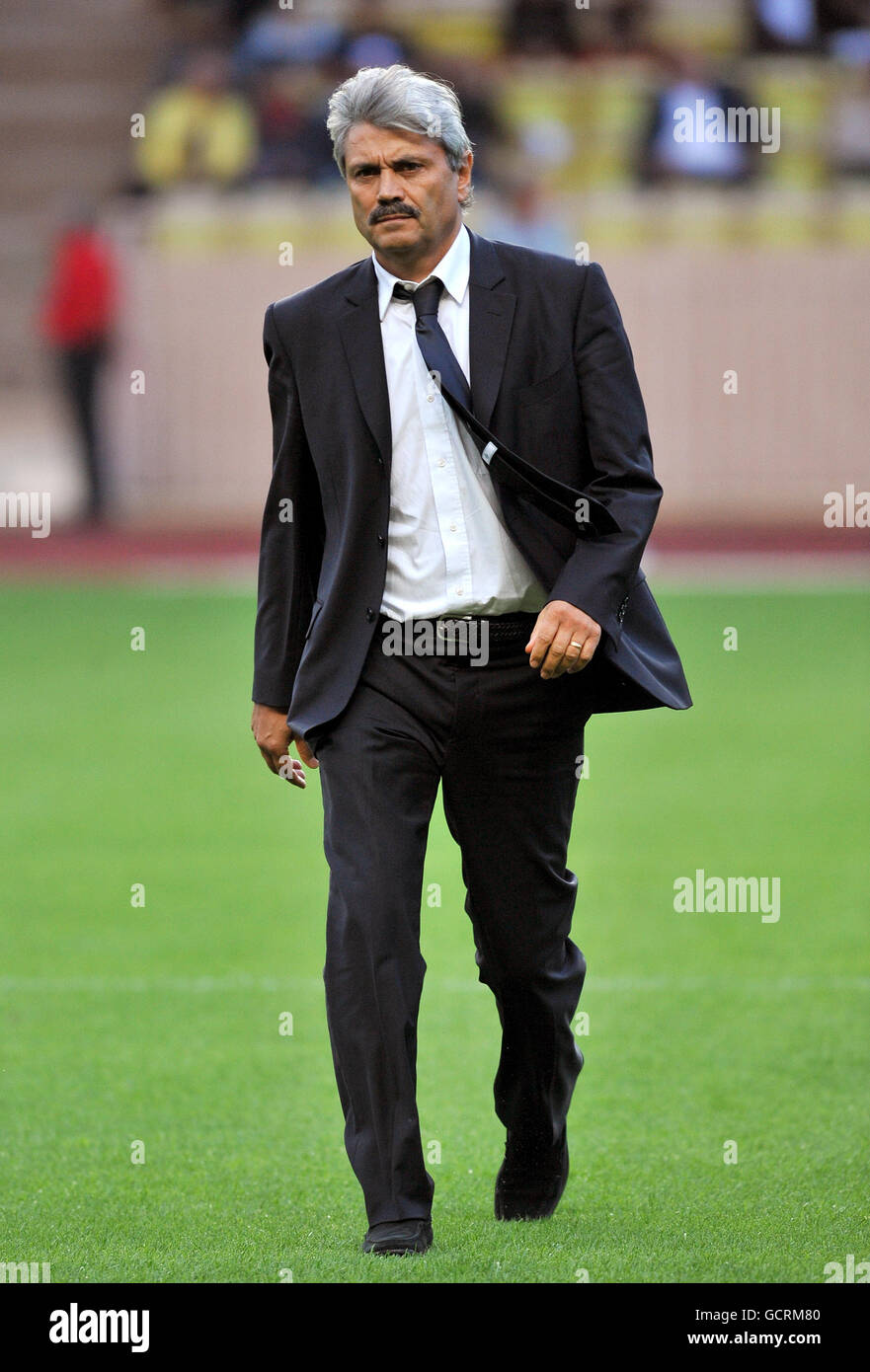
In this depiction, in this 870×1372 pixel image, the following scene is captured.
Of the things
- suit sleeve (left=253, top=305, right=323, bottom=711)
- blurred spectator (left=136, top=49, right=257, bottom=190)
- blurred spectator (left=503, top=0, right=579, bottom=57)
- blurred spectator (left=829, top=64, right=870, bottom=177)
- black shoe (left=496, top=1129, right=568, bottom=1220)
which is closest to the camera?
suit sleeve (left=253, top=305, right=323, bottom=711)

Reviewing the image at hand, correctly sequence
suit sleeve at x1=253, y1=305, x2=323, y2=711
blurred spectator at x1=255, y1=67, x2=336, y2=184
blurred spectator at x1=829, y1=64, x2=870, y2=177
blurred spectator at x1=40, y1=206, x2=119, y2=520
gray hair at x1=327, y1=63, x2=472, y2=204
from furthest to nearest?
1. blurred spectator at x1=829, y1=64, x2=870, y2=177
2. blurred spectator at x1=255, y1=67, x2=336, y2=184
3. blurred spectator at x1=40, y1=206, x2=119, y2=520
4. suit sleeve at x1=253, y1=305, x2=323, y2=711
5. gray hair at x1=327, y1=63, x2=472, y2=204

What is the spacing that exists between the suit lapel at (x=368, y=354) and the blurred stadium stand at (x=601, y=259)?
1572 cm

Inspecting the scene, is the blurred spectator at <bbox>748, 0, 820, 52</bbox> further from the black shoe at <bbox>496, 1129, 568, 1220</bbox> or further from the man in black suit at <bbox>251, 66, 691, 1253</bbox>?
the black shoe at <bbox>496, 1129, 568, 1220</bbox>

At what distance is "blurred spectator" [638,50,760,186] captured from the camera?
69.8 ft

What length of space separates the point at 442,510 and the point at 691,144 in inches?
715

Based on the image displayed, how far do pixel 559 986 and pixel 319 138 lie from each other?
18.1 metres

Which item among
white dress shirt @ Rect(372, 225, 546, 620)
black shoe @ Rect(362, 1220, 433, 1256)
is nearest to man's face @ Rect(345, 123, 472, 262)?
white dress shirt @ Rect(372, 225, 546, 620)

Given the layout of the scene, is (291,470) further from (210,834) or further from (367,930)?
(210,834)

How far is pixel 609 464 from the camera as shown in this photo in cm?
395

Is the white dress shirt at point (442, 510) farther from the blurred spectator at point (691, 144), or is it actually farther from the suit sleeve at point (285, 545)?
the blurred spectator at point (691, 144)

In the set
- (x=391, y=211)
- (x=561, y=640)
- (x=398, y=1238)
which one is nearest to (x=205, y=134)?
(x=391, y=211)

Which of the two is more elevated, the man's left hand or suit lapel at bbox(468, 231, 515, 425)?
suit lapel at bbox(468, 231, 515, 425)

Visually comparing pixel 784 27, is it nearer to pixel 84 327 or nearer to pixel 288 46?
pixel 288 46

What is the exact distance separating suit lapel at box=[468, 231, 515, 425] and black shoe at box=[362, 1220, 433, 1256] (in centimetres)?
144
